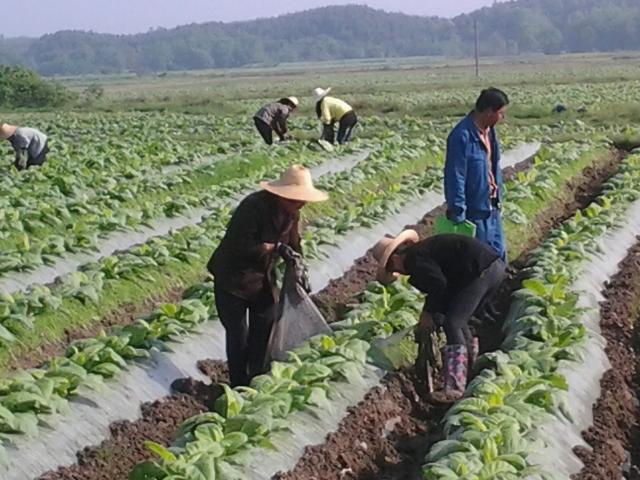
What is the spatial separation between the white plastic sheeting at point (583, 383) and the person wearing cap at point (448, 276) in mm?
694

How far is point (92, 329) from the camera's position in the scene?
31.8 ft

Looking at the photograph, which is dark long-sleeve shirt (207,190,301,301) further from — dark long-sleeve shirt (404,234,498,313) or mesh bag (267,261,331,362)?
dark long-sleeve shirt (404,234,498,313)

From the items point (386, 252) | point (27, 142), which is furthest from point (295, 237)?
point (27, 142)

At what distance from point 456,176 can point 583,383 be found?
→ 2.02 metres

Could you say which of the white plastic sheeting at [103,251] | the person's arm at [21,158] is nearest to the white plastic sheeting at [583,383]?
the white plastic sheeting at [103,251]

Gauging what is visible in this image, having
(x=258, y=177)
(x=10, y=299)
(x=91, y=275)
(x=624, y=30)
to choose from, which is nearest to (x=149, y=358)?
→ (x=10, y=299)

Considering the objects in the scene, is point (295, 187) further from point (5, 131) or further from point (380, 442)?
point (5, 131)

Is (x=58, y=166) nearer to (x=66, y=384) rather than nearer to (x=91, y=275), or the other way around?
(x=91, y=275)

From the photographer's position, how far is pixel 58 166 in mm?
18438

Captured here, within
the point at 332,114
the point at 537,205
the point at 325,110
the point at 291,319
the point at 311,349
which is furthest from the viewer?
the point at 332,114

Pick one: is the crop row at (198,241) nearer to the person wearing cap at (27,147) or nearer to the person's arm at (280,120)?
the person's arm at (280,120)

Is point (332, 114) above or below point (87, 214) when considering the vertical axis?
below

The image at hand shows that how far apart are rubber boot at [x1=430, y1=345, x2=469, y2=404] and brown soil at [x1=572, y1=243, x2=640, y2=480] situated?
0.86 metres

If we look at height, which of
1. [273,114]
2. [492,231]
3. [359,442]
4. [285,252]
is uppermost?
[285,252]
